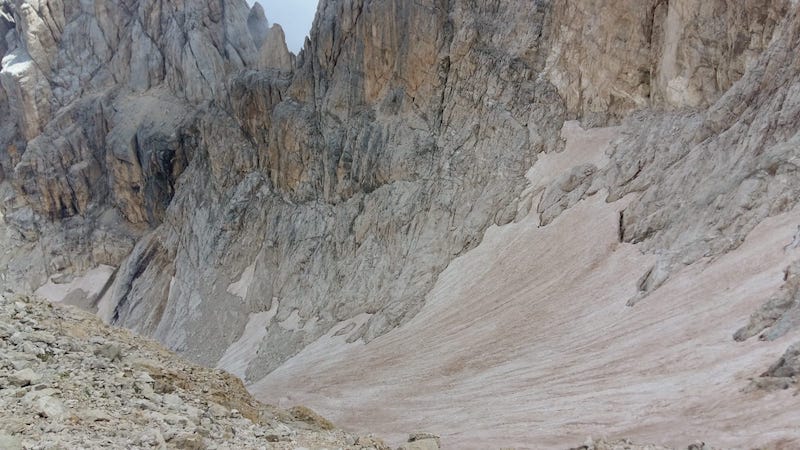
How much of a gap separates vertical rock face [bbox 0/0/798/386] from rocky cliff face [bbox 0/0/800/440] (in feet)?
0.56

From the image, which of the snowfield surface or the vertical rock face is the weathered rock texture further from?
the vertical rock face

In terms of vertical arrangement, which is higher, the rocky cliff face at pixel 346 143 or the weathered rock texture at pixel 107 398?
the rocky cliff face at pixel 346 143

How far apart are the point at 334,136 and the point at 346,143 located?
1.84 metres

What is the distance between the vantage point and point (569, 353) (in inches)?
887

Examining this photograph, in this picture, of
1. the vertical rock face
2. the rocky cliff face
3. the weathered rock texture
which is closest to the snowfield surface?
the rocky cliff face

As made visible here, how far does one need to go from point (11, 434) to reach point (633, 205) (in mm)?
26388

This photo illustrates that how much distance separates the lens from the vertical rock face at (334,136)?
101ft

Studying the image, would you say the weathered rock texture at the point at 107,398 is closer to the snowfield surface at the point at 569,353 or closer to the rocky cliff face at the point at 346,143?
the snowfield surface at the point at 569,353

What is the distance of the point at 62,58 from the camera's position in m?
78.9

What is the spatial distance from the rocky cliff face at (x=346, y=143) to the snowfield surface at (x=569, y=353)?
1726 mm

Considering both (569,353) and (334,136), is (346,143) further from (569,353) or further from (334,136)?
(569,353)

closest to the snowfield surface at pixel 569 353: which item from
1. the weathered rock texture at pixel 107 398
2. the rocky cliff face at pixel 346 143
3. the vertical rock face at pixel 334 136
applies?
the rocky cliff face at pixel 346 143

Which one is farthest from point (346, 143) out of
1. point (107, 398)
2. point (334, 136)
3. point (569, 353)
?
point (107, 398)

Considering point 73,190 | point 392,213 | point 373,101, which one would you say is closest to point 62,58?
point 73,190
